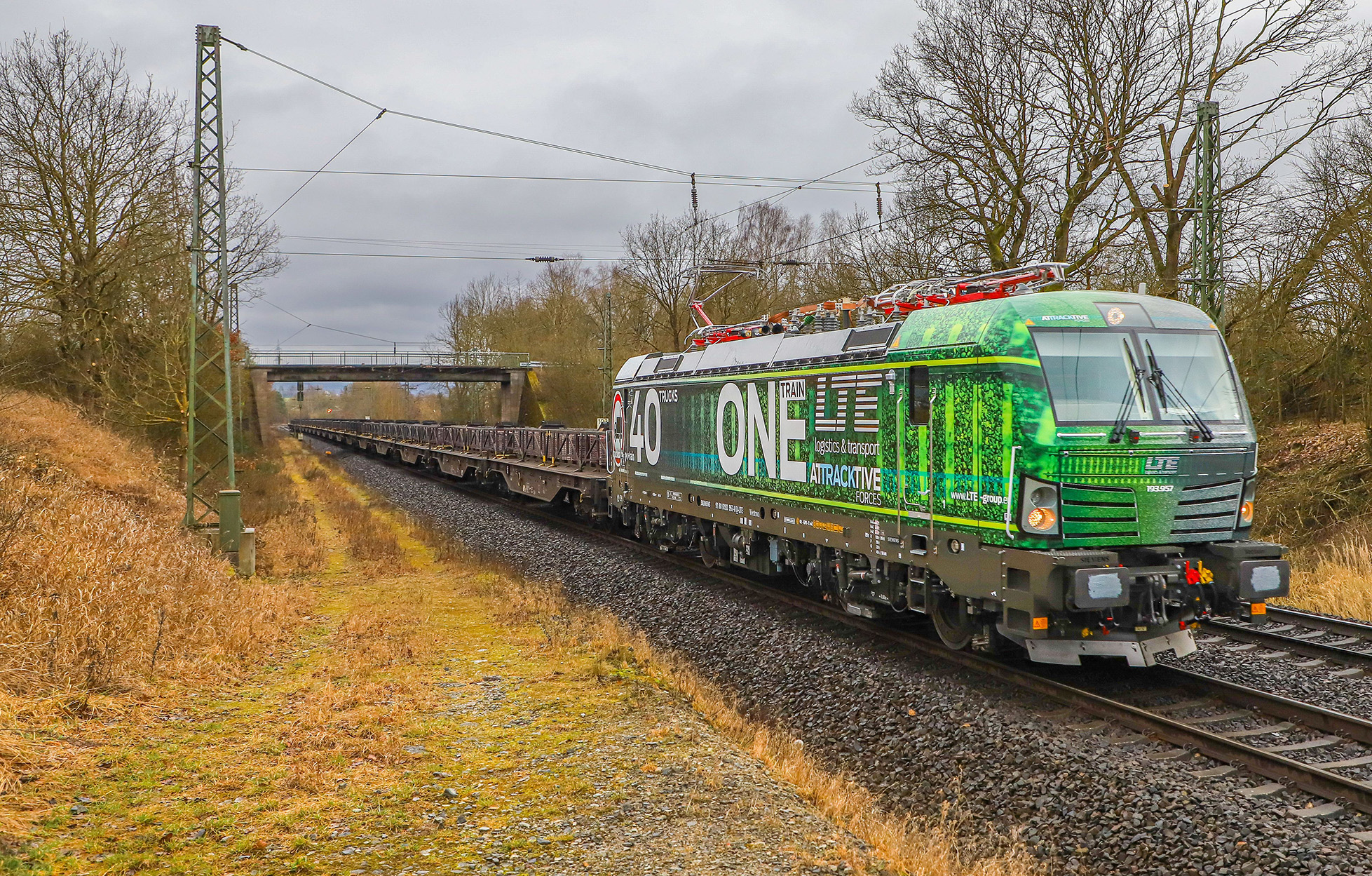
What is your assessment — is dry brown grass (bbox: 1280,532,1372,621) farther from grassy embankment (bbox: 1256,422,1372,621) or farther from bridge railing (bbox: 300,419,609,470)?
bridge railing (bbox: 300,419,609,470)

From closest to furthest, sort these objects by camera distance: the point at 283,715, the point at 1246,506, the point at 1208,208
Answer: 1. the point at 283,715
2. the point at 1246,506
3. the point at 1208,208

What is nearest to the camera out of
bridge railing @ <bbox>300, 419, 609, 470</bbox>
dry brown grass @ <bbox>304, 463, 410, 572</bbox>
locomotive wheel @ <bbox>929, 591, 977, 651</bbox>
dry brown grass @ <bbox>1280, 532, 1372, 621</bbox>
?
locomotive wheel @ <bbox>929, 591, 977, 651</bbox>

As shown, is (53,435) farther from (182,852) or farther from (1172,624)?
(1172,624)

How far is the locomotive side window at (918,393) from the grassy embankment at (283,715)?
10.1ft

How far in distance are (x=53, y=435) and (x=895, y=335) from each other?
1848 cm

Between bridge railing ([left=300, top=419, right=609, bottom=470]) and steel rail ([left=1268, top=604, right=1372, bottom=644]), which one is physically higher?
bridge railing ([left=300, top=419, right=609, bottom=470])

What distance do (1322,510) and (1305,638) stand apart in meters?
8.77

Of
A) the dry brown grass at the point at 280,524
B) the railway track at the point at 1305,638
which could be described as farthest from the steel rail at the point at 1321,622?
the dry brown grass at the point at 280,524

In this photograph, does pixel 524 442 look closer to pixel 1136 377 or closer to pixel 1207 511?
pixel 1136 377

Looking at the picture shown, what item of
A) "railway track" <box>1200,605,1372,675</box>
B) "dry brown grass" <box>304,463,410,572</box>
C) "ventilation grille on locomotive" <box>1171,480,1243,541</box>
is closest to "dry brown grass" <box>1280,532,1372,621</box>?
"railway track" <box>1200,605,1372,675</box>

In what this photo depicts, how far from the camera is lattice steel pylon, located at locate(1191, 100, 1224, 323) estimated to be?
14.7m

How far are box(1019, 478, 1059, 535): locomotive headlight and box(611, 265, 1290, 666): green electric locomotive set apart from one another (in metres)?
0.01

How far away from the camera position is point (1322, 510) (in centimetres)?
1647

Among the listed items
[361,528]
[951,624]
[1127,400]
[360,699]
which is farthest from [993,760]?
[361,528]
